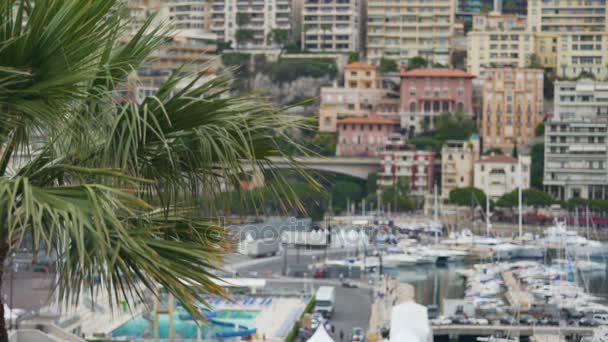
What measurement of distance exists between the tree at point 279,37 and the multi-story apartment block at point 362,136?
9502 mm

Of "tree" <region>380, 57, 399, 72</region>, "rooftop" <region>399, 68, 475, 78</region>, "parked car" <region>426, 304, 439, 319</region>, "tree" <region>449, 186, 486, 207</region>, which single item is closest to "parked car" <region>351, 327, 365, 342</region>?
"parked car" <region>426, 304, 439, 319</region>

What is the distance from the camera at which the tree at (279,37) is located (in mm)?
67688

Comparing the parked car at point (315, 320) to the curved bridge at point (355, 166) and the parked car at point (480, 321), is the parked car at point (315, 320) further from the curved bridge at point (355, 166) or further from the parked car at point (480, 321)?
the curved bridge at point (355, 166)

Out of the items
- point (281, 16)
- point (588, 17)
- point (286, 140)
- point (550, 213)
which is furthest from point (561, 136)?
point (286, 140)

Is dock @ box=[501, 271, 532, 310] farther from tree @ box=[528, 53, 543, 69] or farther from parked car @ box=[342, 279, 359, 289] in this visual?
tree @ box=[528, 53, 543, 69]

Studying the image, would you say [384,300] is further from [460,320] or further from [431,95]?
[431,95]

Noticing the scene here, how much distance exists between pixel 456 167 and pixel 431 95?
7120 millimetres

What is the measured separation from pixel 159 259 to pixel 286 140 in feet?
2.28

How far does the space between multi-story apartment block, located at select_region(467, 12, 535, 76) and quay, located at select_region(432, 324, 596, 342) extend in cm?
3640

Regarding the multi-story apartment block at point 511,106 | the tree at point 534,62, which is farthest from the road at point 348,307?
the tree at point 534,62

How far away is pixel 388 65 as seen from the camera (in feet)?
216

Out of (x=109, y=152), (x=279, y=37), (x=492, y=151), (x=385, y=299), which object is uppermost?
(x=279, y=37)

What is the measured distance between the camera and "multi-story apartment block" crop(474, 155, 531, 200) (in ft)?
179

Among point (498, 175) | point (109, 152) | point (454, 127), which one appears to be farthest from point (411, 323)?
point (454, 127)
